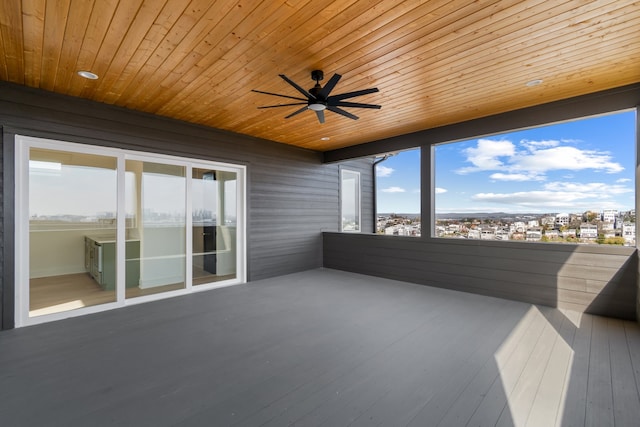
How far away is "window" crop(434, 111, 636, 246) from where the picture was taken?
3709 mm

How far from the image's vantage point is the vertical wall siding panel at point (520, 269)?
11.8ft

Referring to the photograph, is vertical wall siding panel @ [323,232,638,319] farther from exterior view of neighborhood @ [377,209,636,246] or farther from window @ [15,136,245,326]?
window @ [15,136,245,326]

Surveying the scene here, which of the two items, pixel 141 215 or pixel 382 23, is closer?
pixel 382 23

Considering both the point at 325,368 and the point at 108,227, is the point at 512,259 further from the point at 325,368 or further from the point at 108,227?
the point at 108,227

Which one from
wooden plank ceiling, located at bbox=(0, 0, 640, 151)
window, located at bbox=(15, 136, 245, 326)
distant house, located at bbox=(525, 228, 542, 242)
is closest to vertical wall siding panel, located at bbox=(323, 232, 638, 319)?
distant house, located at bbox=(525, 228, 542, 242)

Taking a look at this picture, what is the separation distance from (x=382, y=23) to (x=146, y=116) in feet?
12.0

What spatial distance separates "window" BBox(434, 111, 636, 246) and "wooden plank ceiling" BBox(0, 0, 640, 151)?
2.21 feet

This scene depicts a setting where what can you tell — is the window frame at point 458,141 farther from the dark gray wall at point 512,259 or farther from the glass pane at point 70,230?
the glass pane at point 70,230

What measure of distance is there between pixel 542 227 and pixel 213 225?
203 inches

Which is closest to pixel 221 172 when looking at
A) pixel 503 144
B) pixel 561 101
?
pixel 503 144

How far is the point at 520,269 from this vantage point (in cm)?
428

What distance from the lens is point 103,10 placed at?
2.19m

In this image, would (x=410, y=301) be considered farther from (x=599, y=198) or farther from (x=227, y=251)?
(x=227, y=251)

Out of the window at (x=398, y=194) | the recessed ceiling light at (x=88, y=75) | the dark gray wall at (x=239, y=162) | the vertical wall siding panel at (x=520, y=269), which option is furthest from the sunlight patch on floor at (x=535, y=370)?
the recessed ceiling light at (x=88, y=75)
